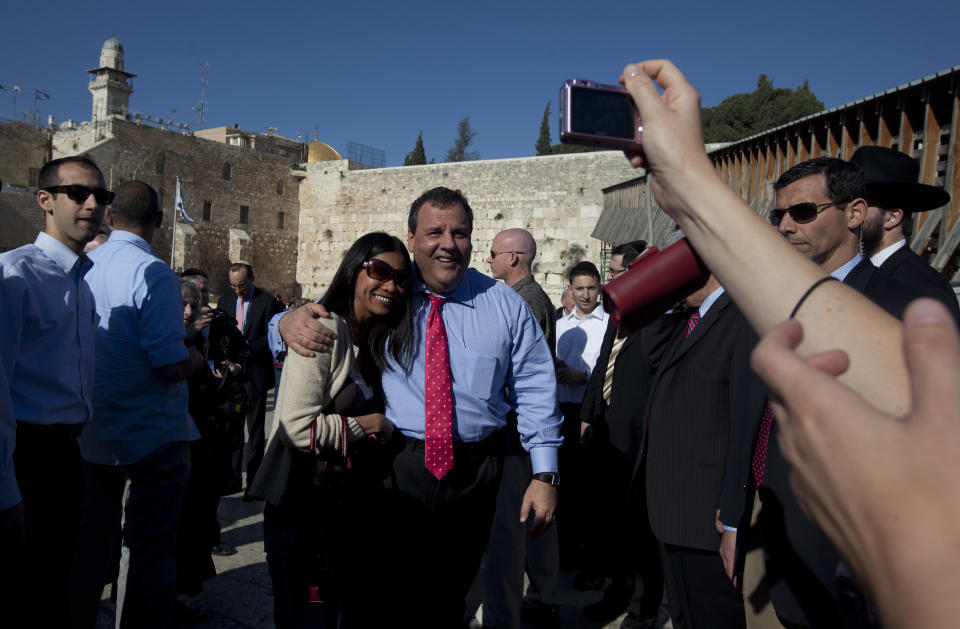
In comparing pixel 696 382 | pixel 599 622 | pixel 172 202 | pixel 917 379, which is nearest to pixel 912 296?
pixel 696 382

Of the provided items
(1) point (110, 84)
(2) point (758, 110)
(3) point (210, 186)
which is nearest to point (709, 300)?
(3) point (210, 186)

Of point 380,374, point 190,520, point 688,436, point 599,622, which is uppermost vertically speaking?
point 380,374

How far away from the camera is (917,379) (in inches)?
24.5

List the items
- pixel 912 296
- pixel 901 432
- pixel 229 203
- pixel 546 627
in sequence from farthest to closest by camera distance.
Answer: pixel 229 203 < pixel 546 627 < pixel 912 296 < pixel 901 432

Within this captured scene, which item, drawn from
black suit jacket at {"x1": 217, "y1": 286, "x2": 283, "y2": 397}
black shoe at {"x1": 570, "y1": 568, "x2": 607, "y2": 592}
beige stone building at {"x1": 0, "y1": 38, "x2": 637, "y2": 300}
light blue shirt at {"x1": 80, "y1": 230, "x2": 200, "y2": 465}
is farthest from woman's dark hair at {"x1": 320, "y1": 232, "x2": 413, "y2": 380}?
beige stone building at {"x1": 0, "y1": 38, "x2": 637, "y2": 300}

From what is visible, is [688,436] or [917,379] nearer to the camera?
[917,379]

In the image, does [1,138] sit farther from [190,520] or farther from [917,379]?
[917,379]

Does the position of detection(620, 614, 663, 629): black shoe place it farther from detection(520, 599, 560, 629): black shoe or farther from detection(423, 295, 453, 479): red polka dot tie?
detection(423, 295, 453, 479): red polka dot tie

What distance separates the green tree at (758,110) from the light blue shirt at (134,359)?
111ft

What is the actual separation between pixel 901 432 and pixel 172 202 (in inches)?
1094

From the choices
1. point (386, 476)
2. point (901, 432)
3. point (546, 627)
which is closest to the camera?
point (901, 432)

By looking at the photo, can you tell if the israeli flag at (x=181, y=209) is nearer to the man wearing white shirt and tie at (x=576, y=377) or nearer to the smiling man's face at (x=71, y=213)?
the man wearing white shirt and tie at (x=576, y=377)

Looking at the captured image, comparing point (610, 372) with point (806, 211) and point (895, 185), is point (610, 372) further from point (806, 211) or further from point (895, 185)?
point (806, 211)

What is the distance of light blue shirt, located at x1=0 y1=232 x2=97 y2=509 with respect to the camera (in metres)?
2.20
